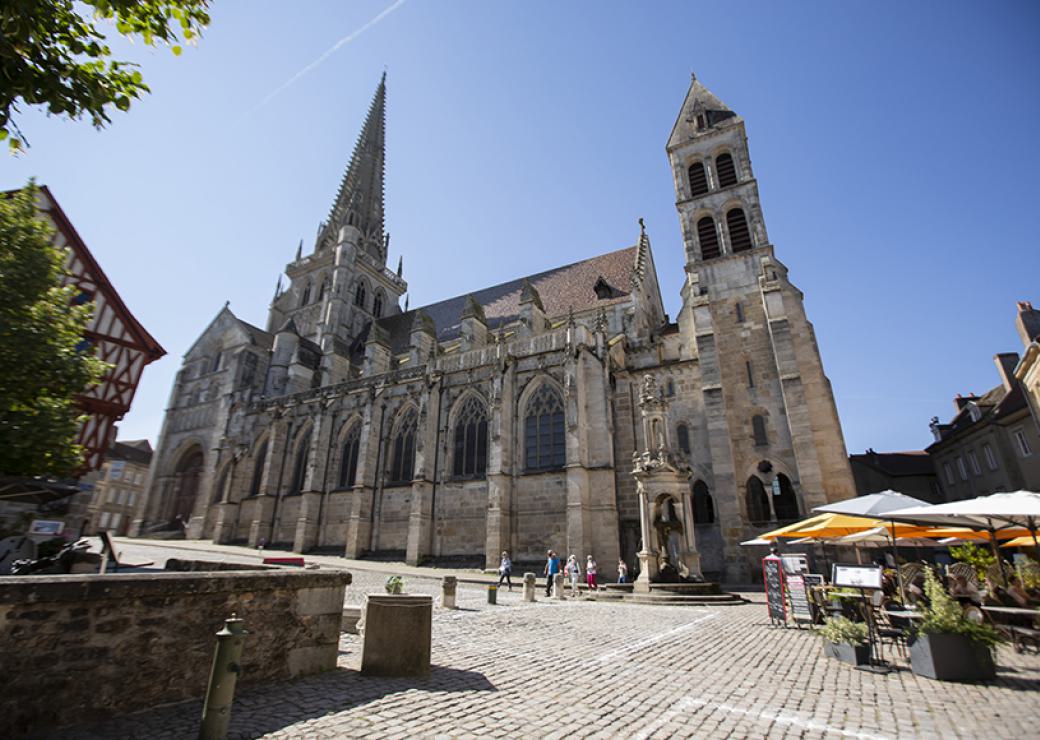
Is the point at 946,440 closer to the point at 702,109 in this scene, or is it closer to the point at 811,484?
the point at 811,484

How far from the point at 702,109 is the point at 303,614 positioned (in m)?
28.1

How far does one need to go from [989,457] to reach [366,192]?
46.3m

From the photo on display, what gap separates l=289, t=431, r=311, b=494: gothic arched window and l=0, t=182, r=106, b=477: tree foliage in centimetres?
1632

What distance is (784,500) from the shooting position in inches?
672

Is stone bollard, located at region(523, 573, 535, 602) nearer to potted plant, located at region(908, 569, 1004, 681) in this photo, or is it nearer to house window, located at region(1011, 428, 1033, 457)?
potted plant, located at region(908, 569, 1004, 681)

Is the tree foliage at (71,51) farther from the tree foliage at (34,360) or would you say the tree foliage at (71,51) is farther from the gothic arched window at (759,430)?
the gothic arched window at (759,430)

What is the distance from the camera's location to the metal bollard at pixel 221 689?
301cm

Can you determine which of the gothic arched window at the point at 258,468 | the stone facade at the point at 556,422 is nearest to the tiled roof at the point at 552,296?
the stone facade at the point at 556,422

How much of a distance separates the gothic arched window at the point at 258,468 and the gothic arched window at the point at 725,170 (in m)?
28.2

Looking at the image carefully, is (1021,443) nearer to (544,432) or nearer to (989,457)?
(989,457)

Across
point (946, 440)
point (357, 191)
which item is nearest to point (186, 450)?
point (357, 191)

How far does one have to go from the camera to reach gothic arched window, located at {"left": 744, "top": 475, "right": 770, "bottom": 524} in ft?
56.2

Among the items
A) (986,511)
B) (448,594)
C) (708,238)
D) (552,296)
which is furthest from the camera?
(552,296)

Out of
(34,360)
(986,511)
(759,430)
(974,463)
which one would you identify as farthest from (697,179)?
(34,360)
